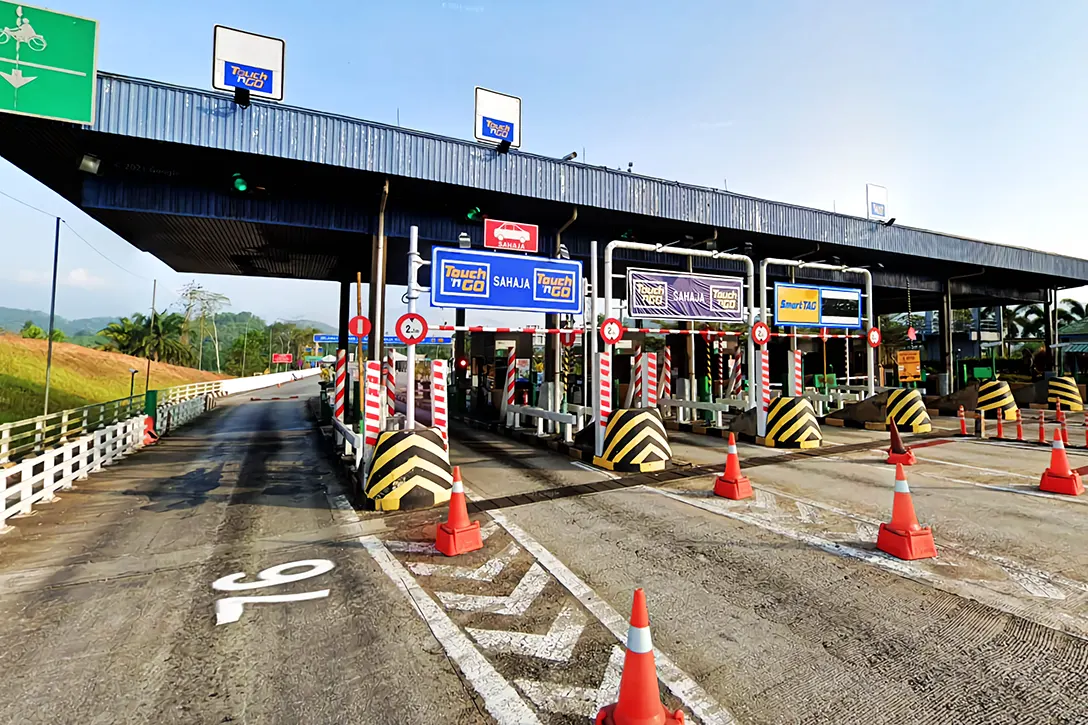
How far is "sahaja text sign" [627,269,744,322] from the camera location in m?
12.0

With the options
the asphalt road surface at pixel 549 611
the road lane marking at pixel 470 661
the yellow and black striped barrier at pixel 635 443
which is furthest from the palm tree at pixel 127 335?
the road lane marking at pixel 470 661

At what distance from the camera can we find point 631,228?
56.6ft

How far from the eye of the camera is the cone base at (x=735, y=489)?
7.21 metres

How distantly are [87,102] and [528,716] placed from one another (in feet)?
41.3

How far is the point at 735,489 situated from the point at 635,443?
97.6 inches

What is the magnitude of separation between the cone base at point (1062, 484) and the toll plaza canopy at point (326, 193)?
10838 mm

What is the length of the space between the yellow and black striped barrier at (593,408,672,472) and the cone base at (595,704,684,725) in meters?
6.83

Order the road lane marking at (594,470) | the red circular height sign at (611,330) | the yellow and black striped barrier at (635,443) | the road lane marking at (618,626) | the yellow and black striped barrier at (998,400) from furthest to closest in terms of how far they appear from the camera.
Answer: the yellow and black striped barrier at (998,400), the red circular height sign at (611,330), the yellow and black striped barrier at (635,443), the road lane marking at (594,470), the road lane marking at (618,626)

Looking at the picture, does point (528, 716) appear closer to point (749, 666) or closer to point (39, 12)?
point (749, 666)

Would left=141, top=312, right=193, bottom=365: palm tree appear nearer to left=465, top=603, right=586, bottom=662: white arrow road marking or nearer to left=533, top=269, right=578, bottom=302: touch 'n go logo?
left=533, top=269, right=578, bottom=302: touch 'n go logo

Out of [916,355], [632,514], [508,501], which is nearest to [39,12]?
[508,501]

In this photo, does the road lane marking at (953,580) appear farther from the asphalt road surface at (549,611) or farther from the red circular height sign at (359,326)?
the red circular height sign at (359,326)

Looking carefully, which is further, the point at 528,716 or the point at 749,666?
the point at 749,666

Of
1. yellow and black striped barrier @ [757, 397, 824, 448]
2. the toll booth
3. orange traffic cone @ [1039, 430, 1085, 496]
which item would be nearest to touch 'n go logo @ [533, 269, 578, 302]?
yellow and black striped barrier @ [757, 397, 824, 448]
